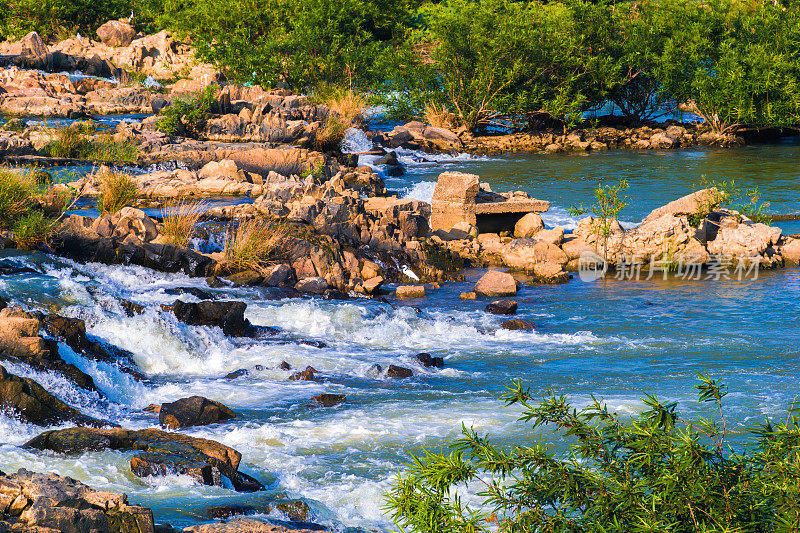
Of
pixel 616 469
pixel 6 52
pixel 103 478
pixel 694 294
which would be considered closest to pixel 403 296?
pixel 694 294

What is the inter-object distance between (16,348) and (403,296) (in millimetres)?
5949

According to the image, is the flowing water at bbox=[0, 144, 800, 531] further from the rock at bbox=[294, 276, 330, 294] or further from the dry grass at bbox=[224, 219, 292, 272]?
the dry grass at bbox=[224, 219, 292, 272]

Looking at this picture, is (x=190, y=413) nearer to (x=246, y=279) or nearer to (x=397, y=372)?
(x=397, y=372)

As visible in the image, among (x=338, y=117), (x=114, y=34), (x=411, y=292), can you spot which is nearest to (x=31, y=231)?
(x=411, y=292)

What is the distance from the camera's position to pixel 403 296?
12.7 m

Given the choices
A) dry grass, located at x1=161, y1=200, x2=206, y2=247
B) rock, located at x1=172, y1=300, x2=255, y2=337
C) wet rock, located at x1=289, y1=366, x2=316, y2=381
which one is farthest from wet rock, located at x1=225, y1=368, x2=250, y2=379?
dry grass, located at x1=161, y1=200, x2=206, y2=247

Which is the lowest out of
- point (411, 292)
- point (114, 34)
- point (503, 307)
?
point (411, 292)

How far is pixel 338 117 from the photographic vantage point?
2683cm

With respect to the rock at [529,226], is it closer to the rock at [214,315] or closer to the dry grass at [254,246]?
the dry grass at [254,246]

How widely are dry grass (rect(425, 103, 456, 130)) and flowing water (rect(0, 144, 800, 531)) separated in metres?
17.9

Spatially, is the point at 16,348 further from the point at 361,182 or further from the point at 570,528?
the point at 361,182

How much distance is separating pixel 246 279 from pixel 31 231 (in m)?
3.22

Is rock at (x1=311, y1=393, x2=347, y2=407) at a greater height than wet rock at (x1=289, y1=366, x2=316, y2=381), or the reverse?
rock at (x1=311, y1=393, x2=347, y2=407)

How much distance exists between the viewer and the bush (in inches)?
579
